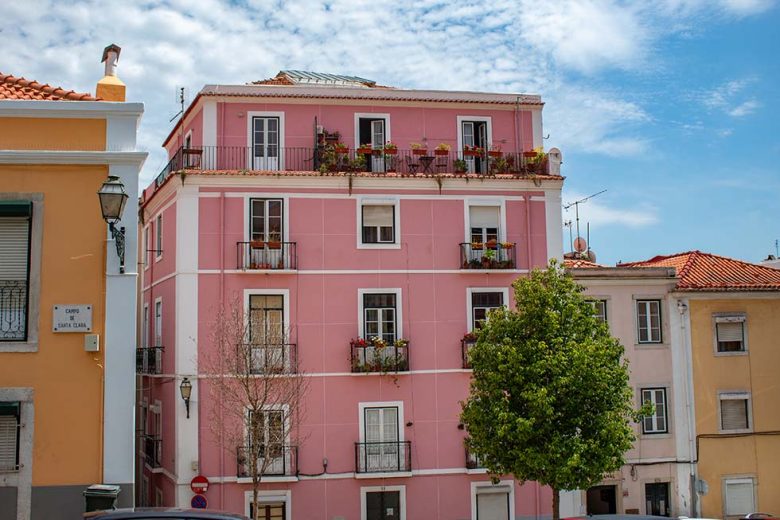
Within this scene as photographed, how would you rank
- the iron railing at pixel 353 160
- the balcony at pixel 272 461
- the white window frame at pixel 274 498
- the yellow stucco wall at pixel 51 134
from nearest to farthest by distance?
the yellow stucco wall at pixel 51 134 → the balcony at pixel 272 461 → the white window frame at pixel 274 498 → the iron railing at pixel 353 160

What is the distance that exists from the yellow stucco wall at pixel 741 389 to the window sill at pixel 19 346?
69.9ft

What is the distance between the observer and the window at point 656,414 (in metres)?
28.0

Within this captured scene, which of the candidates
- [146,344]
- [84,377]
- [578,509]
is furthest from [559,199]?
[84,377]

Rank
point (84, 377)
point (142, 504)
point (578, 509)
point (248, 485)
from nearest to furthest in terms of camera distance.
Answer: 1. point (84, 377)
2. point (248, 485)
3. point (578, 509)
4. point (142, 504)

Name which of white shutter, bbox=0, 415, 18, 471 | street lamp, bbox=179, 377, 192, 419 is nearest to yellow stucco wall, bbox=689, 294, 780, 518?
street lamp, bbox=179, 377, 192, 419

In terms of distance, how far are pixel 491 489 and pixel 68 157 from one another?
16.3 metres

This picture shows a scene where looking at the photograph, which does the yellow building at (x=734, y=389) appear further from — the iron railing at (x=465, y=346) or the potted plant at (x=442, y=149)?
the potted plant at (x=442, y=149)

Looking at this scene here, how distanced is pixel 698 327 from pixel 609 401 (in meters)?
9.08

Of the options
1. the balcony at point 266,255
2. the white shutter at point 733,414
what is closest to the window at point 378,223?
the balcony at point 266,255

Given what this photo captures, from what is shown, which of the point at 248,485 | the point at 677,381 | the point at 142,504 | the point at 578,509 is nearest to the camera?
the point at 248,485

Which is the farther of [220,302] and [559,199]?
[559,199]

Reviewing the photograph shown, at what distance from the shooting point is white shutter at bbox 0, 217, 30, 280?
14.0m

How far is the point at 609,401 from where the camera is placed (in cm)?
2108

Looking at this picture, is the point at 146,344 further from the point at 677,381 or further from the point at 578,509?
the point at 677,381
